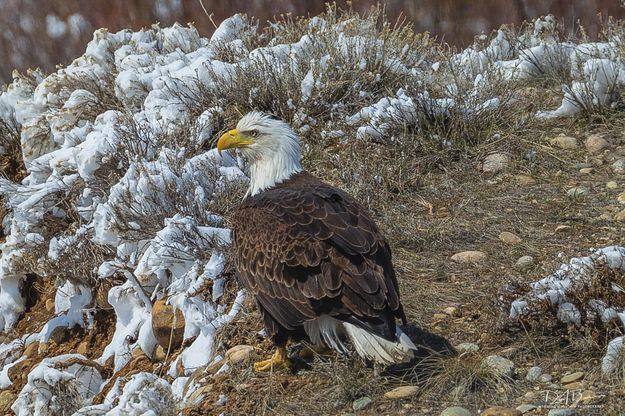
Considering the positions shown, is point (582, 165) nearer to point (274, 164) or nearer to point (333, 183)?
point (333, 183)

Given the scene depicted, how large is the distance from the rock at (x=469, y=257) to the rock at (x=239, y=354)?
1.29m

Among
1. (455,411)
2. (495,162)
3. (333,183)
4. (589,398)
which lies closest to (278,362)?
(455,411)

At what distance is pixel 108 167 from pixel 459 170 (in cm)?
231

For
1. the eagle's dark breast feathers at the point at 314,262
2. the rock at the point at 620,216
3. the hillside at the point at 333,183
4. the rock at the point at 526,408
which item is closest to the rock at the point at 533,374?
the hillside at the point at 333,183

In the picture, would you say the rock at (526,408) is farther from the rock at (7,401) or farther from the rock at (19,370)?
the rock at (19,370)

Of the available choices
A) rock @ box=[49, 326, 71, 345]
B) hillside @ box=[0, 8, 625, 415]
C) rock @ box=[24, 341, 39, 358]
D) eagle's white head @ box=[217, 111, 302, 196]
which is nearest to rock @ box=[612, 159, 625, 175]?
hillside @ box=[0, 8, 625, 415]

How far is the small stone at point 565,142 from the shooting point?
24.6 feet

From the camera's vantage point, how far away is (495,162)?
24.0ft

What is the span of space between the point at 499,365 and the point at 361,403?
0.61 m

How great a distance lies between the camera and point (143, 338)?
610 centimetres

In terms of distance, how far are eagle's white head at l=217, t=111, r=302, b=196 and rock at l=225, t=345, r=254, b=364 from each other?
32.2 inches

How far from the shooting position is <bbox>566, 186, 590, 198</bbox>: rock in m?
6.80

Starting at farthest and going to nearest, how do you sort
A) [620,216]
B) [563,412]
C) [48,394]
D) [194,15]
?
[194,15], [620,216], [48,394], [563,412]

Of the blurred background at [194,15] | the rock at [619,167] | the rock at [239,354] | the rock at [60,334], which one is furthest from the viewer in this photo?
the blurred background at [194,15]
